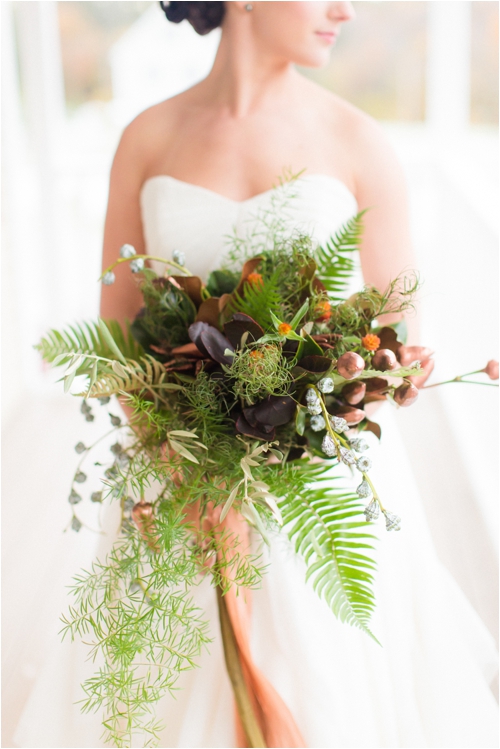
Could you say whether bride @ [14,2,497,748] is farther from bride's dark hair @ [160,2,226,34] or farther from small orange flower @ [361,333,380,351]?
small orange flower @ [361,333,380,351]

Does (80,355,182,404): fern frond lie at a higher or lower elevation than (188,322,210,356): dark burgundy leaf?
lower

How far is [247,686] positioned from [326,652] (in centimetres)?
17

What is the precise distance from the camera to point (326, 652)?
1.07 m

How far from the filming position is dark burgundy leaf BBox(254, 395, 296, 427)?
80 centimetres

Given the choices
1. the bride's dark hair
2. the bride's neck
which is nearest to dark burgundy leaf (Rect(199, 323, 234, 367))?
the bride's neck

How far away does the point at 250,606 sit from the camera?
3.52 ft

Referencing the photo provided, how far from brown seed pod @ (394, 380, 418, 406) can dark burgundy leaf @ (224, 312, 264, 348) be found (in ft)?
0.67

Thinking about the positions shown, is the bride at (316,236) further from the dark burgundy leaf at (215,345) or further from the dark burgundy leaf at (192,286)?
the dark burgundy leaf at (215,345)

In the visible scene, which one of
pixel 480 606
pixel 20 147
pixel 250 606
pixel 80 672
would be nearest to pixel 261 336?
pixel 250 606

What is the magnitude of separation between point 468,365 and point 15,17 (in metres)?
2.44

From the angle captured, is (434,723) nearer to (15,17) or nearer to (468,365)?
(468,365)

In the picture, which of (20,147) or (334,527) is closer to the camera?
(334,527)

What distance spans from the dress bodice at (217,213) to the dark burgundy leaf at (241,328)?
33 cm

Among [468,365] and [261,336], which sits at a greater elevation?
[468,365]
